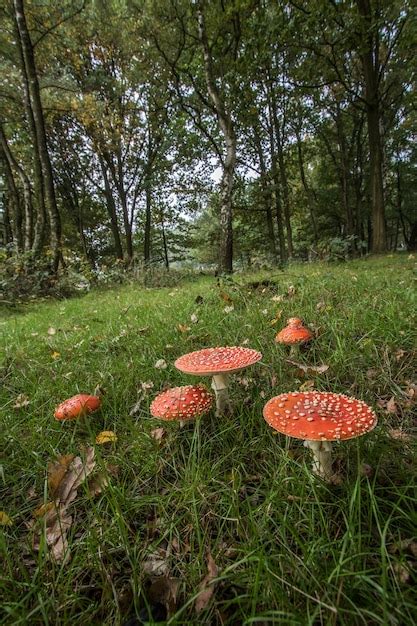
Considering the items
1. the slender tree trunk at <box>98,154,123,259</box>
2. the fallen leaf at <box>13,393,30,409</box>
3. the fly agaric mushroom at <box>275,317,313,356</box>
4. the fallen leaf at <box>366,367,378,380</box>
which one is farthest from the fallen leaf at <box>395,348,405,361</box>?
the slender tree trunk at <box>98,154,123,259</box>

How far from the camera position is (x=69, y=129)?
1645cm

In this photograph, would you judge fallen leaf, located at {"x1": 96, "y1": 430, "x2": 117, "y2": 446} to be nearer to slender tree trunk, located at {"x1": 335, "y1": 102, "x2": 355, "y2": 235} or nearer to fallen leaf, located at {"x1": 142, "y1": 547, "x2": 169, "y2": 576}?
fallen leaf, located at {"x1": 142, "y1": 547, "x2": 169, "y2": 576}

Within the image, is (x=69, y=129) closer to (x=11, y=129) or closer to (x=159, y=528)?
(x=11, y=129)

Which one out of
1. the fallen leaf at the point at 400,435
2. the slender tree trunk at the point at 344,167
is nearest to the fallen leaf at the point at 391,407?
the fallen leaf at the point at 400,435

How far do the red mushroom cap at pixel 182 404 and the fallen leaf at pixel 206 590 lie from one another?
701mm

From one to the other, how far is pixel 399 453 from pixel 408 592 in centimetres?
66

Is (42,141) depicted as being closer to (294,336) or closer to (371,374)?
(294,336)

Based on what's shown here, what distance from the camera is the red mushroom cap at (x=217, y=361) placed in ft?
5.74

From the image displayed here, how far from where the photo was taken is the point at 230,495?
1.46 m

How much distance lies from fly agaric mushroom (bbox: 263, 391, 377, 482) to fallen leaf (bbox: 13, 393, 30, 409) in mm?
1819

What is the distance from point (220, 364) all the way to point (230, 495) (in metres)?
0.64

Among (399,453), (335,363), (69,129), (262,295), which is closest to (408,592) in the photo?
(399,453)

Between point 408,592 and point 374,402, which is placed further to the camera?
point 374,402

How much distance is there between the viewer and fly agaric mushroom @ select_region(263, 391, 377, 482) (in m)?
1.30
